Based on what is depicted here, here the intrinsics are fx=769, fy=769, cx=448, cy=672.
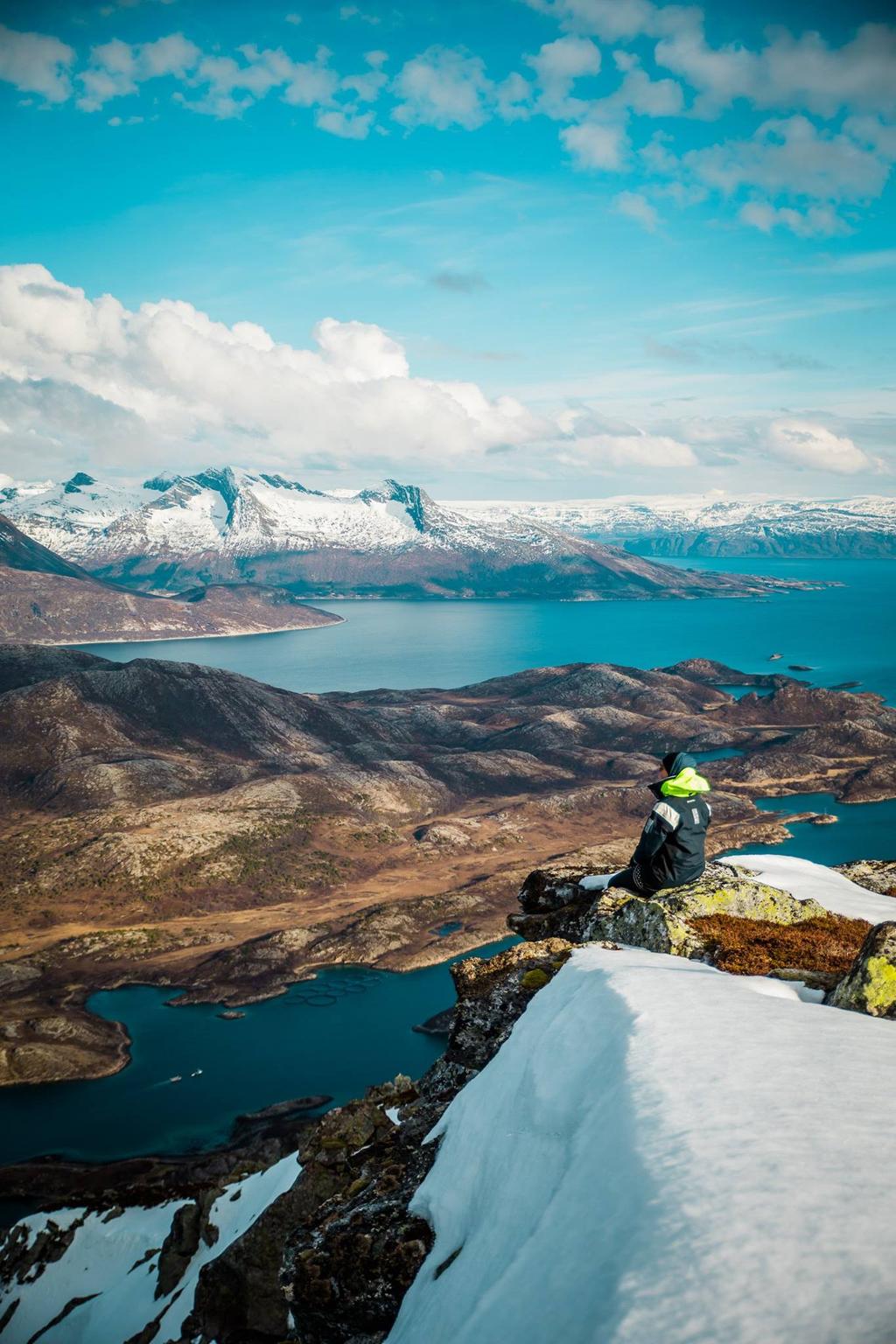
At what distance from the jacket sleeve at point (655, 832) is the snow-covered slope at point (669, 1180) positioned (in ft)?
14.1

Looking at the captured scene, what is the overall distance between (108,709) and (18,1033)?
93207 mm

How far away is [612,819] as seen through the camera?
463 feet

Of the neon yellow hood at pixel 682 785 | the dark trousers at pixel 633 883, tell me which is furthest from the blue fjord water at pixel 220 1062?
the neon yellow hood at pixel 682 785

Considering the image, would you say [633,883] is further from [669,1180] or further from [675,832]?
[669,1180]

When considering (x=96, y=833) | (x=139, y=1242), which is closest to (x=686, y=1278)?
(x=139, y=1242)

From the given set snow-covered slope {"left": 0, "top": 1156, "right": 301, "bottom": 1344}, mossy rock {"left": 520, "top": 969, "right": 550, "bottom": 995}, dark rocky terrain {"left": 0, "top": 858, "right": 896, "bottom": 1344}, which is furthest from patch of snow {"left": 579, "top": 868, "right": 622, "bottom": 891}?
snow-covered slope {"left": 0, "top": 1156, "right": 301, "bottom": 1344}

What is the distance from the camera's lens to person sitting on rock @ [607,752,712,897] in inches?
619

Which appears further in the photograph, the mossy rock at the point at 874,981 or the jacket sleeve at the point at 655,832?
the jacket sleeve at the point at 655,832

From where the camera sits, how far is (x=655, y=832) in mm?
16297

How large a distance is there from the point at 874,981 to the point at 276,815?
12270 cm

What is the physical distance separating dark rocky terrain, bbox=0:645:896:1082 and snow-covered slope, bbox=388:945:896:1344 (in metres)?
73.4

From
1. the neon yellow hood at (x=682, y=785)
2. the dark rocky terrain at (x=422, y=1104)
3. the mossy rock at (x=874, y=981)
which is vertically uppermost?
the neon yellow hood at (x=682, y=785)

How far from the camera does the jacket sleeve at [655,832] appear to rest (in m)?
15.7

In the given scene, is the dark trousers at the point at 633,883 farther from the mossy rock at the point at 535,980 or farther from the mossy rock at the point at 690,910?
the mossy rock at the point at 535,980
